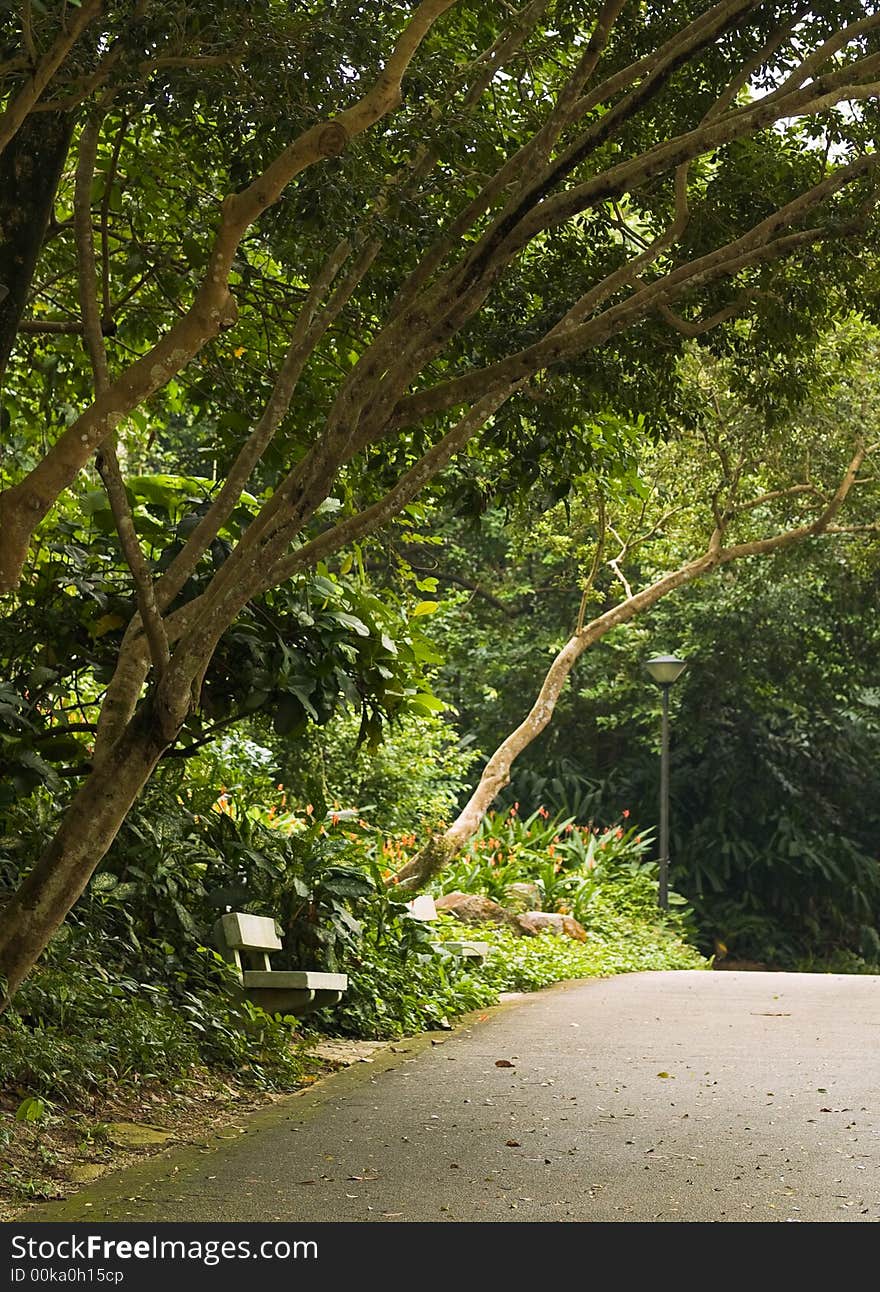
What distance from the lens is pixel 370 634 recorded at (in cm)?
756

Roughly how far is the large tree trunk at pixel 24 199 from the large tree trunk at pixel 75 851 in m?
1.54

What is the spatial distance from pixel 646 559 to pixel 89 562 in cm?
1494

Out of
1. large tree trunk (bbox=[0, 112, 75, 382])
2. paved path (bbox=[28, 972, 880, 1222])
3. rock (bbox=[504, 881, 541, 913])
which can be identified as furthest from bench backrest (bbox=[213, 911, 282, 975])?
rock (bbox=[504, 881, 541, 913])

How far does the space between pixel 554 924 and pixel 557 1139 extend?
1048cm

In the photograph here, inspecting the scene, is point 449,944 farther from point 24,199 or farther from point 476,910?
point 24,199

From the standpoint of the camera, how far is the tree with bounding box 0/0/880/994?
546cm

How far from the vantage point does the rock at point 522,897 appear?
16844 millimetres

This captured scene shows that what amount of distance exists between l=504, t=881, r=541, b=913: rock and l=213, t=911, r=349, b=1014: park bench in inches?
359

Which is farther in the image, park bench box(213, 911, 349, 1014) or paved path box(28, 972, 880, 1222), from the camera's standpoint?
park bench box(213, 911, 349, 1014)

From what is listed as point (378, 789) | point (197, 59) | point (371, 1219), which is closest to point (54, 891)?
point (371, 1219)

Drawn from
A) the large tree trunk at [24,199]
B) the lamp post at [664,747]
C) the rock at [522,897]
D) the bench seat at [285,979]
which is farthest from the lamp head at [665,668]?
the large tree trunk at [24,199]

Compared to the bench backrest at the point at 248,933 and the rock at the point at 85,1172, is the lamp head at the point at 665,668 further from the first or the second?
the rock at the point at 85,1172

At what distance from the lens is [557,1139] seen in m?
5.68

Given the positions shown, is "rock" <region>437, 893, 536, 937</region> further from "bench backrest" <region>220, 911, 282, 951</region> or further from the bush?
the bush
